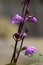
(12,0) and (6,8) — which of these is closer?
(6,8)

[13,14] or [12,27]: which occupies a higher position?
[13,14]

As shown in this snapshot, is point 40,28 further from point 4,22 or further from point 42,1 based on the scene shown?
point 42,1

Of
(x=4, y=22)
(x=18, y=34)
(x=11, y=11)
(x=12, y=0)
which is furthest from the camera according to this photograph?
(x=12, y=0)

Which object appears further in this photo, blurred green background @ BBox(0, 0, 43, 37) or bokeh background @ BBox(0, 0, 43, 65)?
blurred green background @ BBox(0, 0, 43, 37)

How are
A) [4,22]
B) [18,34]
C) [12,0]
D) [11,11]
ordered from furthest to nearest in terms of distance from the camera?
[12,0]
[11,11]
[4,22]
[18,34]

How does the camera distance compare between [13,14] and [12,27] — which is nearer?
[12,27]

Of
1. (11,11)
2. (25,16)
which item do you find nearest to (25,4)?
(25,16)

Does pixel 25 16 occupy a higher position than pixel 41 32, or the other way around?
pixel 25 16

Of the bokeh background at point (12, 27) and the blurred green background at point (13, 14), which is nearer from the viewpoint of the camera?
the bokeh background at point (12, 27)

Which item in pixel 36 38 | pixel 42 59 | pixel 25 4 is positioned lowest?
pixel 36 38
